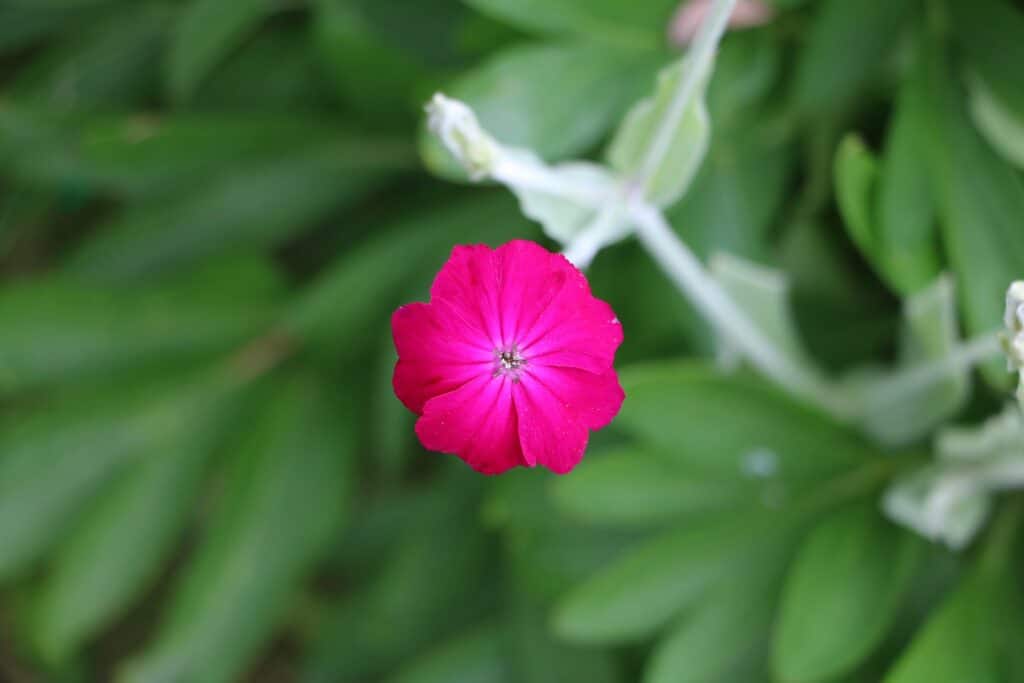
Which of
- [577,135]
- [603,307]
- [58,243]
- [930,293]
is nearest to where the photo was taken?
[603,307]

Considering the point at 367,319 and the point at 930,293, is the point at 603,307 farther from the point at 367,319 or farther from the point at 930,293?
the point at 367,319

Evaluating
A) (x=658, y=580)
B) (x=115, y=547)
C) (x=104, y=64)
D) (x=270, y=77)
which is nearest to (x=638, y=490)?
(x=658, y=580)

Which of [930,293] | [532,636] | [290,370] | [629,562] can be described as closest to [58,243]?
[290,370]

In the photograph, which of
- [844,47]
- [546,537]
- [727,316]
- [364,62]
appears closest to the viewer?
[727,316]

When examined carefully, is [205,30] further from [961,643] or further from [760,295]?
[961,643]

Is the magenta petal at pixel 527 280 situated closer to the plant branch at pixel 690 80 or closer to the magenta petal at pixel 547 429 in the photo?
the magenta petal at pixel 547 429

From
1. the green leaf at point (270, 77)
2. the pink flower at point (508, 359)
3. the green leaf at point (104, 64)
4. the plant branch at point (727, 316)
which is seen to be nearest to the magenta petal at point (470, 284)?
the pink flower at point (508, 359)
